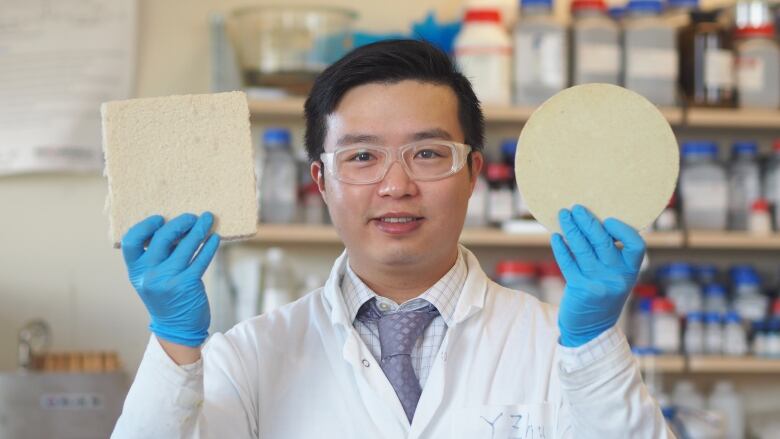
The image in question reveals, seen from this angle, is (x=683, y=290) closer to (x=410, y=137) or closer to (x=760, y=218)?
(x=760, y=218)

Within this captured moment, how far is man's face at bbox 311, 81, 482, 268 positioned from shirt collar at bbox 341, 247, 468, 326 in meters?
0.05

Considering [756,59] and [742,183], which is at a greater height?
[756,59]

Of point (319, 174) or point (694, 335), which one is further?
point (694, 335)

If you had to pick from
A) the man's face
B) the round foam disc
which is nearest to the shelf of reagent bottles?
the man's face

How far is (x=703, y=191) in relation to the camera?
280 cm

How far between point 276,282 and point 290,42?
0.59 m

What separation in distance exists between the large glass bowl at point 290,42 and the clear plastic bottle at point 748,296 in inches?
45.5

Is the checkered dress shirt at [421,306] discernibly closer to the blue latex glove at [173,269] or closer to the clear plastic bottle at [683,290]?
the blue latex glove at [173,269]

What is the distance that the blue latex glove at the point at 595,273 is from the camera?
1268 mm

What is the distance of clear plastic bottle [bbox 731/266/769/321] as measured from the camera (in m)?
2.82

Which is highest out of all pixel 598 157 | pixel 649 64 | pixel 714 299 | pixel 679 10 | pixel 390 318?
pixel 679 10

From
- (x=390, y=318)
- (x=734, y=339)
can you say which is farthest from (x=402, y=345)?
(x=734, y=339)

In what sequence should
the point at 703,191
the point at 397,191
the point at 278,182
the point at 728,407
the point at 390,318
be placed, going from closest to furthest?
the point at 397,191 → the point at 390,318 → the point at 278,182 → the point at 703,191 → the point at 728,407

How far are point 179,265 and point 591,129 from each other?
51 cm
